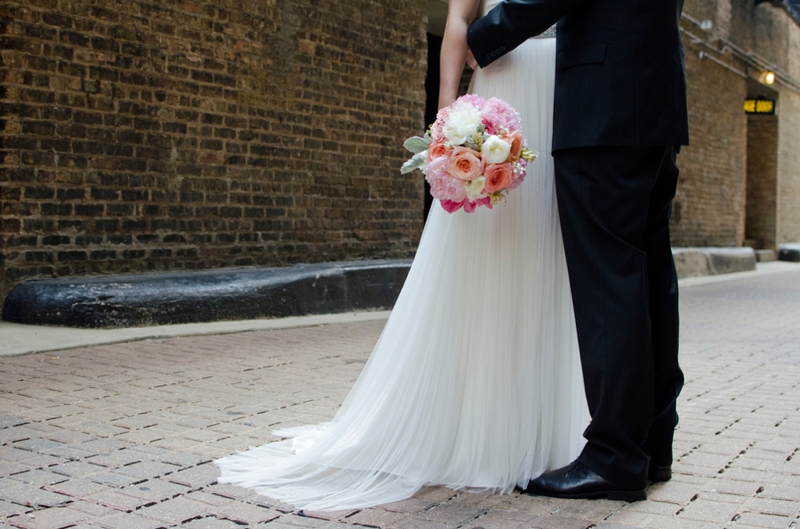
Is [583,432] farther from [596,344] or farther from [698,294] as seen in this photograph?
[698,294]

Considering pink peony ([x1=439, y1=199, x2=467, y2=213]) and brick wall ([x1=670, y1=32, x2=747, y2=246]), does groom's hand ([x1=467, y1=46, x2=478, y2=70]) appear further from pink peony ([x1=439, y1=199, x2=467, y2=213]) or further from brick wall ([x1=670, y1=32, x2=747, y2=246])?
brick wall ([x1=670, y1=32, x2=747, y2=246])

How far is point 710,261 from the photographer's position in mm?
15133

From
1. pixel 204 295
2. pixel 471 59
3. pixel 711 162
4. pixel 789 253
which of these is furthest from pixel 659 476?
pixel 789 253

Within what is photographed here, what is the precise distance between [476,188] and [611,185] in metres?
0.38

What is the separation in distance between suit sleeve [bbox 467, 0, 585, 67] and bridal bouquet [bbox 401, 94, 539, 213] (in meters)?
0.18

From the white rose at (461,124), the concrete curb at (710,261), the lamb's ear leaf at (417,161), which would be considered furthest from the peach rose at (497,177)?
the concrete curb at (710,261)

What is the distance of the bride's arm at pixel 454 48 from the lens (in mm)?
2582

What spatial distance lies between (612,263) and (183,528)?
1.33 meters

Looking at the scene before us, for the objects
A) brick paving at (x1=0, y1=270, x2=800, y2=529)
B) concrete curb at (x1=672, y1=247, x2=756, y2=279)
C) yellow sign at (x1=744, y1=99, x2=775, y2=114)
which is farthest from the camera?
yellow sign at (x1=744, y1=99, x2=775, y2=114)

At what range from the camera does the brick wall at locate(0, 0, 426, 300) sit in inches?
238

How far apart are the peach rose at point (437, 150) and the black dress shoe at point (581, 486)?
96cm

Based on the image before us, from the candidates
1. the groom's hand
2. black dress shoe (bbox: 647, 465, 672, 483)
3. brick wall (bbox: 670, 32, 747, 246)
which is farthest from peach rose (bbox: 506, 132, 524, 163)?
brick wall (bbox: 670, 32, 747, 246)

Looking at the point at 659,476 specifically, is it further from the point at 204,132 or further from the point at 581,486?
the point at 204,132

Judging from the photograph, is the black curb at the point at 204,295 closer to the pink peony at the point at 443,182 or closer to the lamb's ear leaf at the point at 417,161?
the lamb's ear leaf at the point at 417,161
